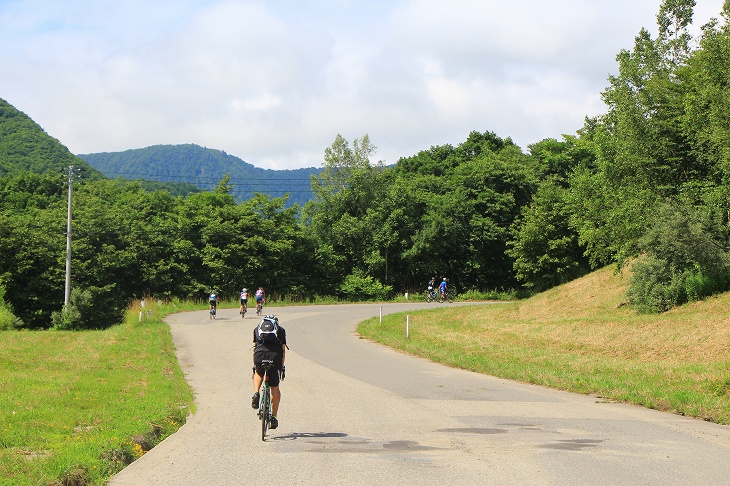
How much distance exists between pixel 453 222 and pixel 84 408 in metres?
55.1

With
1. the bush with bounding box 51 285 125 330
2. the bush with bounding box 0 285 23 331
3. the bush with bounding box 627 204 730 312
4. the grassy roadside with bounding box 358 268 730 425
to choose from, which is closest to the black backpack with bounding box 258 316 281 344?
the grassy roadside with bounding box 358 268 730 425

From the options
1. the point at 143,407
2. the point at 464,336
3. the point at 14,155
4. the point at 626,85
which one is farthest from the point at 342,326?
the point at 14,155

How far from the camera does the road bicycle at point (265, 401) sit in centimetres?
998

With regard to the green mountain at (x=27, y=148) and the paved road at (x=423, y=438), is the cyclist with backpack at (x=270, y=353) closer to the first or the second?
the paved road at (x=423, y=438)

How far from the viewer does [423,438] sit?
9992 mm

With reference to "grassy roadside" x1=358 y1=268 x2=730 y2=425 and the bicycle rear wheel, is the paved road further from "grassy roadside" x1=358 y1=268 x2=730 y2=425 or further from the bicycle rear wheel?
"grassy roadside" x1=358 y1=268 x2=730 y2=425

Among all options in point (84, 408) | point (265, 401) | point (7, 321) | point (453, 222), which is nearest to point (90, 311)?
point (7, 321)

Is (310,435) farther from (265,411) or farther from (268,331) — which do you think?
(268,331)

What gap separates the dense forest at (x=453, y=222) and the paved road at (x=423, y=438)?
1536 cm

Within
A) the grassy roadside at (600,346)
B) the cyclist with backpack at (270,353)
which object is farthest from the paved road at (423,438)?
the grassy roadside at (600,346)

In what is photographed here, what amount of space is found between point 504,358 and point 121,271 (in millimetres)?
43139

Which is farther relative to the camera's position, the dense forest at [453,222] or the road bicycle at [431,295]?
the road bicycle at [431,295]

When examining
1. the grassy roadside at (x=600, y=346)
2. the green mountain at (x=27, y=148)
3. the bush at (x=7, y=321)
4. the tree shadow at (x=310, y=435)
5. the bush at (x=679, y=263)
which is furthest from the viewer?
the green mountain at (x=27, y=148)

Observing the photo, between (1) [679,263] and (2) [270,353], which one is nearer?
(2) [270,353]
